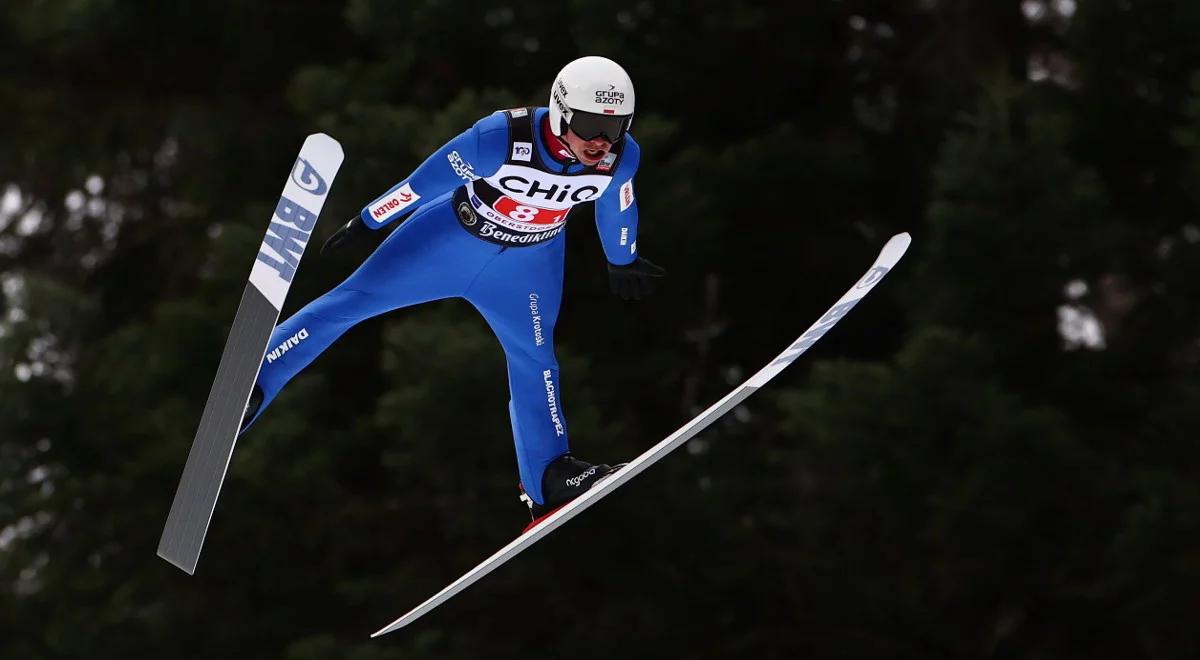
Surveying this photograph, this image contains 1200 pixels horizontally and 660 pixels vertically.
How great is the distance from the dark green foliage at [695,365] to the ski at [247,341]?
9.82 feet

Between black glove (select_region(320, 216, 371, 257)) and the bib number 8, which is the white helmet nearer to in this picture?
the bib number 8

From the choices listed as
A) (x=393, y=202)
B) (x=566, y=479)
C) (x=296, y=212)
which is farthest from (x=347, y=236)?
(x=566, y=479)

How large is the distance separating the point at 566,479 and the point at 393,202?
0.93 metres

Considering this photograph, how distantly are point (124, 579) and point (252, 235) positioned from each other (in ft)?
6.90

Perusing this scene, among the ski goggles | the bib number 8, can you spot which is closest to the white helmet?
the ski goggles

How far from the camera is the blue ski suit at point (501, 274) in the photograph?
4.66 meters

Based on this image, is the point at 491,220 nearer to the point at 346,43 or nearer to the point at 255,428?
the point at 255,428

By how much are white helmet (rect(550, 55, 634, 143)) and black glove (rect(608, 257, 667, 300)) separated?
59 centimetres

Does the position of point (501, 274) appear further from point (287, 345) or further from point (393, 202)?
point (287, 345)

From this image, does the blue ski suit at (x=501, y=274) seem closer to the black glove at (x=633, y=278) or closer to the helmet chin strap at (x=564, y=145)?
the black glove at (x=633, y=278)

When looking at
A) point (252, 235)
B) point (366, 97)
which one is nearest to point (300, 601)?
point (252, 235)

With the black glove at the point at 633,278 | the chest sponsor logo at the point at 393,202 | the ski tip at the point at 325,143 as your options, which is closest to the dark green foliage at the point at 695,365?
the black glove at the point at 633,278

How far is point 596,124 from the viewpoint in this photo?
431 cm

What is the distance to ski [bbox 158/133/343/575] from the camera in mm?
4285
